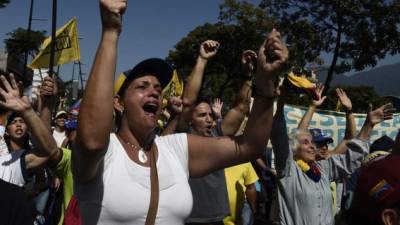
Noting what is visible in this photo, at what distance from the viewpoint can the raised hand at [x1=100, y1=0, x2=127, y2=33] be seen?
1.79m

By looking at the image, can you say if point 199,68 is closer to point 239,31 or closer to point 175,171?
point 175,171

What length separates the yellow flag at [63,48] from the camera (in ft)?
30.9

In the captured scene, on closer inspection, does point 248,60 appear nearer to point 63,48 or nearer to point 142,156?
point 142,156

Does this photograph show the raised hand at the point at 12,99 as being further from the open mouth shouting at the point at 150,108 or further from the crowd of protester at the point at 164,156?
the open mouth shouting at the point at 150,108

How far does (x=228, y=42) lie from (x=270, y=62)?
28011 mm

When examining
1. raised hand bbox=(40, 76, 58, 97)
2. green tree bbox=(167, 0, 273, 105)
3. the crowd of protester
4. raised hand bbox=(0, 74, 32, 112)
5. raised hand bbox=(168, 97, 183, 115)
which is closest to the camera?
the crowd of protester

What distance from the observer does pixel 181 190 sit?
84.7 inches

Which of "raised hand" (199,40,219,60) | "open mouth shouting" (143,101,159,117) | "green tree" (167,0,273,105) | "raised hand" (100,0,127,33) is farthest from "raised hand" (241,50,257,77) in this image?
"green tree" (167,0,273,105)

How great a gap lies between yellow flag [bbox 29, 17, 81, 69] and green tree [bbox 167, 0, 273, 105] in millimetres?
8232

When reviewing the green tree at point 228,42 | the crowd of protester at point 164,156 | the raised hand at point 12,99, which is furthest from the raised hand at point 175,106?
the green tree at point 228,42

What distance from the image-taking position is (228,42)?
29797mm

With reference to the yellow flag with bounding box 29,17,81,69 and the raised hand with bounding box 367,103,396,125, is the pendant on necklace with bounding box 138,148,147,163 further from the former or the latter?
the yellow flag with bounding box 29,17,81,69

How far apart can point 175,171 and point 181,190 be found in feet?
0.32

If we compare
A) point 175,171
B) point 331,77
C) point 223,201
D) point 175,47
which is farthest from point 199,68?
point 175,47
